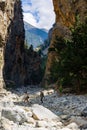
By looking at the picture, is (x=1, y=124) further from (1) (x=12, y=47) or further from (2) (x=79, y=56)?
(1) (x=12, y=47)

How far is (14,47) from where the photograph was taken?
80.6 m

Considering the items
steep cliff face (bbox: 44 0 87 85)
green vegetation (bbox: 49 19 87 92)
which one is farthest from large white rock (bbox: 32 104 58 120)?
steep cliff face (bbox: 44 0 87 85)

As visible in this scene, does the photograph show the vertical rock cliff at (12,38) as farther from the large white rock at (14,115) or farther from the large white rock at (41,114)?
the large white rock at (14,115)

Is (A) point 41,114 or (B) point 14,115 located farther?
(A) point 41,114

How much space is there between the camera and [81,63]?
31.2 m

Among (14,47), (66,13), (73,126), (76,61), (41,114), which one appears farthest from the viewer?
(14,47)

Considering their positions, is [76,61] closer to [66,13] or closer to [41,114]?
[41,114]

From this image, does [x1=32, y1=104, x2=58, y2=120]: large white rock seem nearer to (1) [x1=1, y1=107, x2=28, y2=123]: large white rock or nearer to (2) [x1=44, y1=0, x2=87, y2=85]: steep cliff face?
(1) [x1=1, y1=107, x2=28, y2=123]: large white rock

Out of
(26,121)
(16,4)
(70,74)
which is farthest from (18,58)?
(26,121)

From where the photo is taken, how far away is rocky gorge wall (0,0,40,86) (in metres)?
67.5

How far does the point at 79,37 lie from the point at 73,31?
1044 millimetres

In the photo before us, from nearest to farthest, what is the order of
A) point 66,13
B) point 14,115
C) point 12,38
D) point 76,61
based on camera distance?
point 14,115 → point 76,61 → point 66,13 → point 12,38

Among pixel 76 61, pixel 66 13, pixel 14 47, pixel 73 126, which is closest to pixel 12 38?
pixel 14 47

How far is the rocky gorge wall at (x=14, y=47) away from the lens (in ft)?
221
